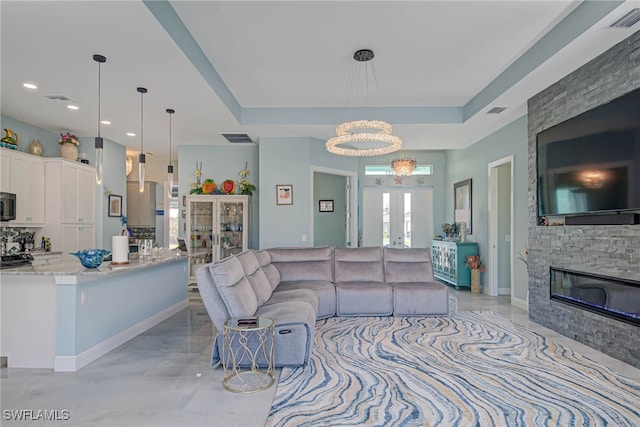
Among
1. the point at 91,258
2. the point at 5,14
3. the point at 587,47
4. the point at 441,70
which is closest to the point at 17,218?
the point at 91,258

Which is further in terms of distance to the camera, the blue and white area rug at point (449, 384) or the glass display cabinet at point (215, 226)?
the glass display cabinet at point (215, 226)

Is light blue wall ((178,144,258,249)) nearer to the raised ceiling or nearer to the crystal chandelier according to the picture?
the raised ceiling

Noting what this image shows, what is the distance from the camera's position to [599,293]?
3482 millimetres

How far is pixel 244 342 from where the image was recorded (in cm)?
307

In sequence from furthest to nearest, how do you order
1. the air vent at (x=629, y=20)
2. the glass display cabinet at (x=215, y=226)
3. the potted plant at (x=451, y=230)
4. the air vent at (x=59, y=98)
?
the potted plant at (x=451, y=230)
the glass display cabinet at (x=215, y=226)
the air vent at (x=59, y=98)
the air vent at (x=629, y=20)

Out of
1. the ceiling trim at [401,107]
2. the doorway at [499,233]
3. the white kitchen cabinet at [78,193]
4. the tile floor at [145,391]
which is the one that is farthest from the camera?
the doorway at [499,233]

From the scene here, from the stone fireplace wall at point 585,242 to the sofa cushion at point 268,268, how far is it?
10.5 ft

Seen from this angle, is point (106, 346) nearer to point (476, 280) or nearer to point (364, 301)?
point (364, 301)

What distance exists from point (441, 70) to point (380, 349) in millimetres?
3185

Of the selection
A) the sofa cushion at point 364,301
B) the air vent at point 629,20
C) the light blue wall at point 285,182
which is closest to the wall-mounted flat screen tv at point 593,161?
the air vent at point 629,20

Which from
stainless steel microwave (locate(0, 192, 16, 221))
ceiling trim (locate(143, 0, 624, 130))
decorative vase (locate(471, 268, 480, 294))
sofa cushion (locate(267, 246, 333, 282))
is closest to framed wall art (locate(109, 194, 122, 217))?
stainless steel microwave (locate(0, 192, 16, 221))

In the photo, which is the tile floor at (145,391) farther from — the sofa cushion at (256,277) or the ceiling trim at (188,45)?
the ceiling trim at (188,45)

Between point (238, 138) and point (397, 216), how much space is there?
4206mm

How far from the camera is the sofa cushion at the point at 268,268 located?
14.9 ft
